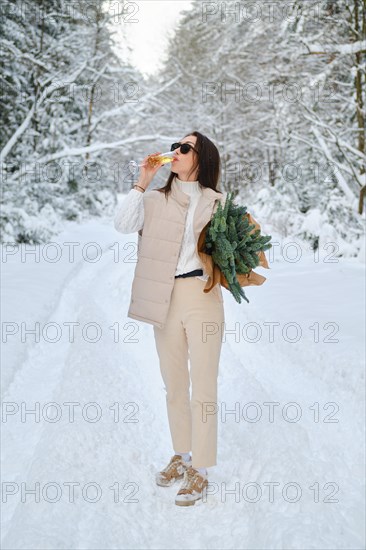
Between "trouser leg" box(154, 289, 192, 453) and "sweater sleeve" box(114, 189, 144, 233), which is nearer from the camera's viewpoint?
"sweater sleeve" box(114, 189, 144, 233)

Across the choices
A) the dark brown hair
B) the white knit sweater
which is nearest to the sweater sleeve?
the white knit sweater

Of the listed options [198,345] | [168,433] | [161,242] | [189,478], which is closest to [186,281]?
[161,242]

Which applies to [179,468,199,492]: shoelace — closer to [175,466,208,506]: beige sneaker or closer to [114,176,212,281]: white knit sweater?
[175,466,208,506]: beige sneaker

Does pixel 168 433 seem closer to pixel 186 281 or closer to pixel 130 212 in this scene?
pixel 186 281

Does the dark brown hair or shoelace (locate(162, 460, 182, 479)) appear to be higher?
the dark brown hair

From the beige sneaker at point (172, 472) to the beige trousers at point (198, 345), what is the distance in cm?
21

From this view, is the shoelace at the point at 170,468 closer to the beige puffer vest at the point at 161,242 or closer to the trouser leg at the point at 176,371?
the trouser leg at the point at 176,371

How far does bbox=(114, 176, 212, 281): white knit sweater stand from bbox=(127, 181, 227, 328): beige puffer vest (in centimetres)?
4

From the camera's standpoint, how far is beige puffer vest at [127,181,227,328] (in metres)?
2.99

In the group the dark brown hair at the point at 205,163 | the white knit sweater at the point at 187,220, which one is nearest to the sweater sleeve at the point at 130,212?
the white knit sweater at the point at 187,220

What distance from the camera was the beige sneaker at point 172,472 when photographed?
10.4ft

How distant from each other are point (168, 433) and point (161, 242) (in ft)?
5.30

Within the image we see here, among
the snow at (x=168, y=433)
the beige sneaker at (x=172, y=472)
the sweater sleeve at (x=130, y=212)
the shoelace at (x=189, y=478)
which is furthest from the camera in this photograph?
A: the beige sneaker at (x=172, y=472)

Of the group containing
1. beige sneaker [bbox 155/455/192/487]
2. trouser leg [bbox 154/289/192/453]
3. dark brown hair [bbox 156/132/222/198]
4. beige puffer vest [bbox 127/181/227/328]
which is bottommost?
beige sneaker [bbox 155/455/192/487]
